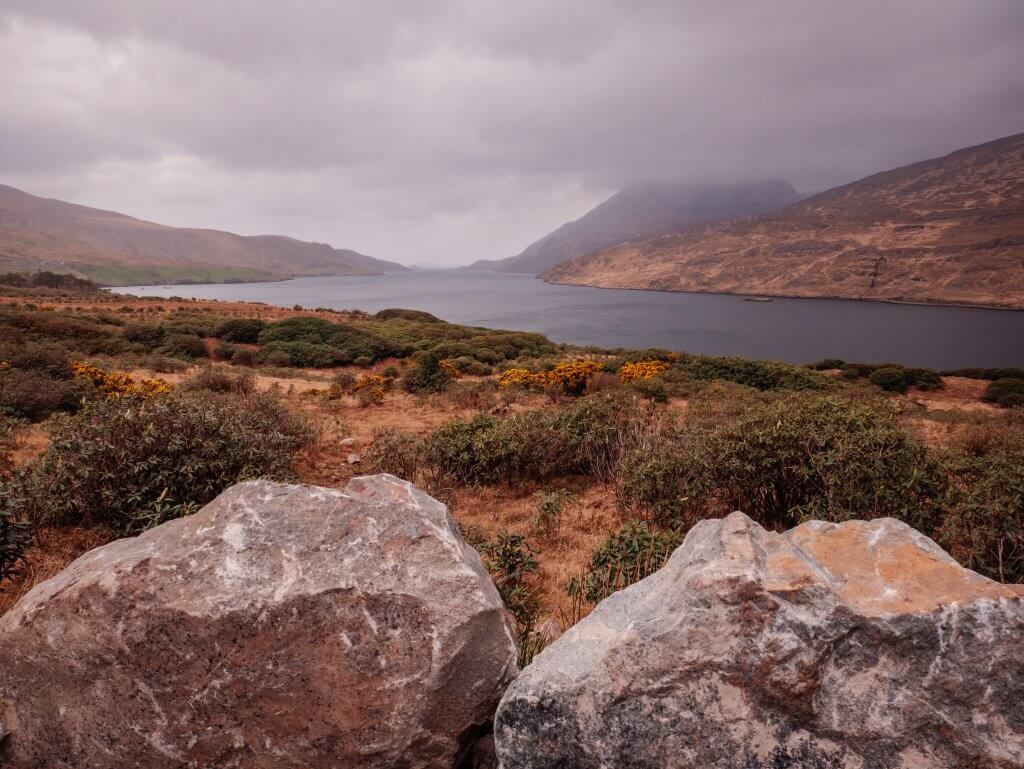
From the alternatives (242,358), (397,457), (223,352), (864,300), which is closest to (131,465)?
(397,457)

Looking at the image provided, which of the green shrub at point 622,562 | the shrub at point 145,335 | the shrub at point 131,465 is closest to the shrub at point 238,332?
the shrub at point 145,335

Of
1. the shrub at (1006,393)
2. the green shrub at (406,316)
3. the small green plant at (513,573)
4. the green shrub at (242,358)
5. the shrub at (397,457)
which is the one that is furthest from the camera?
the green shrub at (406,316)

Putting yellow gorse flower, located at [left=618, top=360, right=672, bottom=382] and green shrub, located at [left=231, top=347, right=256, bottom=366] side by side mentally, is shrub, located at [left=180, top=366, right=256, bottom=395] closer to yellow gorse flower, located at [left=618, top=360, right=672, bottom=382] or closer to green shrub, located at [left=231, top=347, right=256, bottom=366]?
green shrub, located at [left=231, top=347, right=256, bottom=366]

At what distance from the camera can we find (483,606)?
2.71 metres

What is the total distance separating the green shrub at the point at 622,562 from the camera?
4746 millimetres

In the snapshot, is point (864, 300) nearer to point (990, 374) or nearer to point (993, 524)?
point (990, 374)

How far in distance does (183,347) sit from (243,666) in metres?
28.4

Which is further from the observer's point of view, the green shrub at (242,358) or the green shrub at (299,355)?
the green shrub at (299,355)

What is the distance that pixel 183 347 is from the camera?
84.6 feet

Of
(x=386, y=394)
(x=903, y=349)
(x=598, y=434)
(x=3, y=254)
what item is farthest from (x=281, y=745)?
(x=3, y=254)

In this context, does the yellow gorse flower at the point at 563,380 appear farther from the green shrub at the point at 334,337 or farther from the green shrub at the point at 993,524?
the green shrub at the point at 993,524

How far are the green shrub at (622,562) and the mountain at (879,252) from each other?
357 feet

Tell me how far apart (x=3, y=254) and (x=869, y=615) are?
275 meters

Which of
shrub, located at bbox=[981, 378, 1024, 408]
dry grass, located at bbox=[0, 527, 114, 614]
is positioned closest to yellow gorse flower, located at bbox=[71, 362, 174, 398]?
dry grass, located at bbox=[0, 527, 114, 614]
